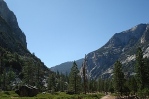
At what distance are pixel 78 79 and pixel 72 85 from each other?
3.87 m

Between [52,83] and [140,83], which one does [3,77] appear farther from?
[140,83]

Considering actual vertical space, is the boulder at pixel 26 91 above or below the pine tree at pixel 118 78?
below

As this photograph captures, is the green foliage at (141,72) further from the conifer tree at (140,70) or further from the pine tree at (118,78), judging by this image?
the pine tree at (118,78)

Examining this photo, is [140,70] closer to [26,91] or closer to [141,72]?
[141,72]

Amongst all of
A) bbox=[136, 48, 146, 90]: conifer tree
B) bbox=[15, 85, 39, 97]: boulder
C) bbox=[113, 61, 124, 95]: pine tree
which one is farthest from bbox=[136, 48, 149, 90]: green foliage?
bbox=[15, 85, 39, 97]: boulder

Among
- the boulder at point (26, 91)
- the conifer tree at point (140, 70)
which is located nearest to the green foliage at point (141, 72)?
the conifer tree at point (140, 70)

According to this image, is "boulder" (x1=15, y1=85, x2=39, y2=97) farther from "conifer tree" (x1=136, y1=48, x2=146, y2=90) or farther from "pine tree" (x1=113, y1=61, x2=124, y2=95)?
"conifer tree" (x1=136, y1=48, x2=146, y2=90)

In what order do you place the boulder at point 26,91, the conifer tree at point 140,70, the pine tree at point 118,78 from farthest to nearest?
1. the pine tree at point 118,78
2. the conifer tree at point 140,70
3. the boulder at point 26,91

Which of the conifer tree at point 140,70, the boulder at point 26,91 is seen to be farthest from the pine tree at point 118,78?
the boulder at point 26,91

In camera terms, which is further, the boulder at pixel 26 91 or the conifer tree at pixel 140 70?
the conifer tree at pixel 140 70

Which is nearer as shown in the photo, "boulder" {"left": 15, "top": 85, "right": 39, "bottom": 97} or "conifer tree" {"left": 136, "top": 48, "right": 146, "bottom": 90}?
"boulder" {"left": 15, "top": 85, "right": 39, "bottom": 97}

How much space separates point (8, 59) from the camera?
189 metres

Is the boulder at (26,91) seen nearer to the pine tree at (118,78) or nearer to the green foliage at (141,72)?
the pine tree at (118,78)

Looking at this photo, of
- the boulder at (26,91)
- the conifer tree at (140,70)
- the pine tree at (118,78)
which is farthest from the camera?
the pine tree at (118,78)
